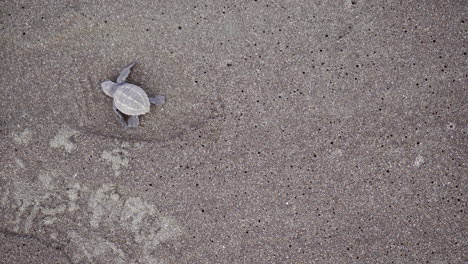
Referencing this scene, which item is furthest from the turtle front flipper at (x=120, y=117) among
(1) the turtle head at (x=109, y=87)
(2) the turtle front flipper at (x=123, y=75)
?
(2) the turtle front flipper at (x=123, y=75)

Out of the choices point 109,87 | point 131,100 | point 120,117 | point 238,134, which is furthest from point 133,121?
point 238,134

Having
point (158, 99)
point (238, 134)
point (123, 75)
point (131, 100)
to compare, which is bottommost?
point (238, 134)

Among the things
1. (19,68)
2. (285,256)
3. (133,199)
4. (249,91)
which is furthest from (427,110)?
(19,68)

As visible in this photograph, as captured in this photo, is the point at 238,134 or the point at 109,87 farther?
the point at 238,134

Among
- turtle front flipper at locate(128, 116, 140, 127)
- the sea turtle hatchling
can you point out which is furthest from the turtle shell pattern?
turtle front flipper at locate(128, 116, 140, 127)

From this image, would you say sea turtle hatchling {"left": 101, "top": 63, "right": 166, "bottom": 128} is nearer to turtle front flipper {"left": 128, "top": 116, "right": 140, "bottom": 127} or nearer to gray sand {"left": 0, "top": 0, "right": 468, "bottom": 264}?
turtle front flipper {"left": 128, "top": 116, "right": 140, "bottom": 127}

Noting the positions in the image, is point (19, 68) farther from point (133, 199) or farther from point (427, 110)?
point (427, 110)

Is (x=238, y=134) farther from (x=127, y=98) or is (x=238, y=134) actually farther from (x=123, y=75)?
(x=123, y=75)
